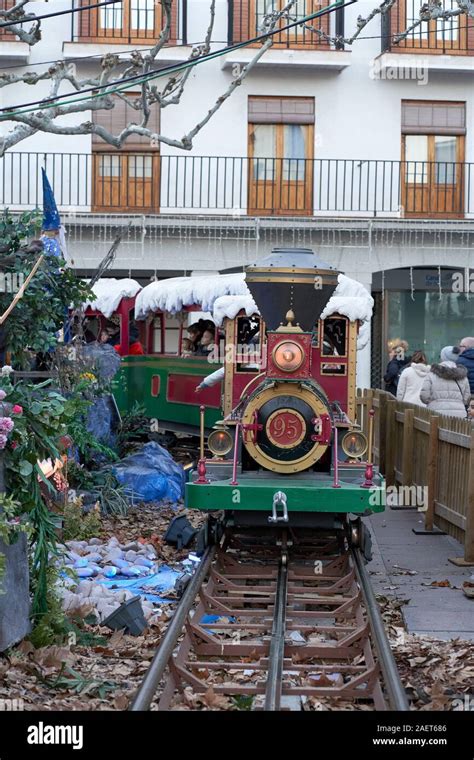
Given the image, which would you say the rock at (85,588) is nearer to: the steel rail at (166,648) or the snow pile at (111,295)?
the steel rail at (166,648)

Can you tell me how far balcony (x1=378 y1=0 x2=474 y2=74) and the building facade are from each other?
4 centimetres

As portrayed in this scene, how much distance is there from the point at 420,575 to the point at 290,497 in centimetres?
143

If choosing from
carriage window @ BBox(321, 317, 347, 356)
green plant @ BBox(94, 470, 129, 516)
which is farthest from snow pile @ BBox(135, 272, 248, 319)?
carriage window @ BBox(321, 317, 347, 356)

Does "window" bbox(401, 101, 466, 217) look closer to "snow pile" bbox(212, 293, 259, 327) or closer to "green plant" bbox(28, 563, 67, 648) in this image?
"snow pile" bbox(212, 293, 259, 327)

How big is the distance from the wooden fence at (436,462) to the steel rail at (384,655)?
223 cm

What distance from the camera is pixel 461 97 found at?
2488cm

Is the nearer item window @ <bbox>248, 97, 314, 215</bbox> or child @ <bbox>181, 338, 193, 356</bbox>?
child @ <bbox>181, 338, 193, 356</bbox>

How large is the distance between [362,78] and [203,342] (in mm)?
9227

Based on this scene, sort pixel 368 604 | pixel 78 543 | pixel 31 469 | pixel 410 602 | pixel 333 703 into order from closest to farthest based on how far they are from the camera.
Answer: pixel 333 703 < pixel 31 469 < pixel 368 604 < pixel 410 602 < pixel 78 543

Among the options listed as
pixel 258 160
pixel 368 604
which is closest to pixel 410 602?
pixel 368 604

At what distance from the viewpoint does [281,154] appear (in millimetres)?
24656

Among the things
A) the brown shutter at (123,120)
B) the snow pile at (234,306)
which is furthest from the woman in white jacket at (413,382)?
the brown shutter at (123,120)

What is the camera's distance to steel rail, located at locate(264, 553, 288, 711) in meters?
6.58
